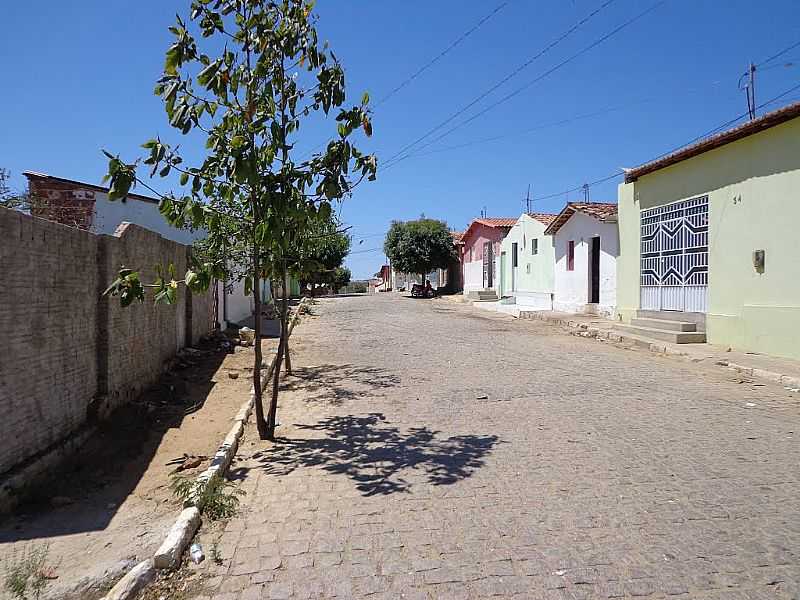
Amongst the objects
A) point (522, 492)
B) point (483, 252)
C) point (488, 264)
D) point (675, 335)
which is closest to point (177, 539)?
point (522, 492)

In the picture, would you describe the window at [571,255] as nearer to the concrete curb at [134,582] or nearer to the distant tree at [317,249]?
the distant tree at [317,249]

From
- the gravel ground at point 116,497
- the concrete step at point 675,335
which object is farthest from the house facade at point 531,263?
the gravel ground at point 116,497

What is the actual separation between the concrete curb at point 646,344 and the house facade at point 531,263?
9.63 feet

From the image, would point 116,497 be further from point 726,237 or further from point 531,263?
point 531,263

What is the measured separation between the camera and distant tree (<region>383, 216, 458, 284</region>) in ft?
131

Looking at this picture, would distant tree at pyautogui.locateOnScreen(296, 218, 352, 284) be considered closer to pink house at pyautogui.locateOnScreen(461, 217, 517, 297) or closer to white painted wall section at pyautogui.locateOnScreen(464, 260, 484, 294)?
pink house at pyautogui.locateOnScreen(461, 217, 517, 297)

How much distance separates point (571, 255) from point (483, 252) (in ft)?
45.6

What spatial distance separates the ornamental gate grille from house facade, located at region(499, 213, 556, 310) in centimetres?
850

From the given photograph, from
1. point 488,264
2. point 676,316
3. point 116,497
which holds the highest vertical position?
point 488,264

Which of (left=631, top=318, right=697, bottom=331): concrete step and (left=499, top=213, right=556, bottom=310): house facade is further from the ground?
(left=499, top=213, right=556, bottom=310): house facade

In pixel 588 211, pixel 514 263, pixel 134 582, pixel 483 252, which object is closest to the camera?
pixel 134 582

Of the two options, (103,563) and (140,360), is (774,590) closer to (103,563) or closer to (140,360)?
(103,563)

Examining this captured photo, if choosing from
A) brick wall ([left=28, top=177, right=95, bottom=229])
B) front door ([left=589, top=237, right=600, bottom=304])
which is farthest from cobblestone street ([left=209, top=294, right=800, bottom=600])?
front door ([left=589, top=237, right=600, bottom=304])

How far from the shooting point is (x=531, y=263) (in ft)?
90.4
